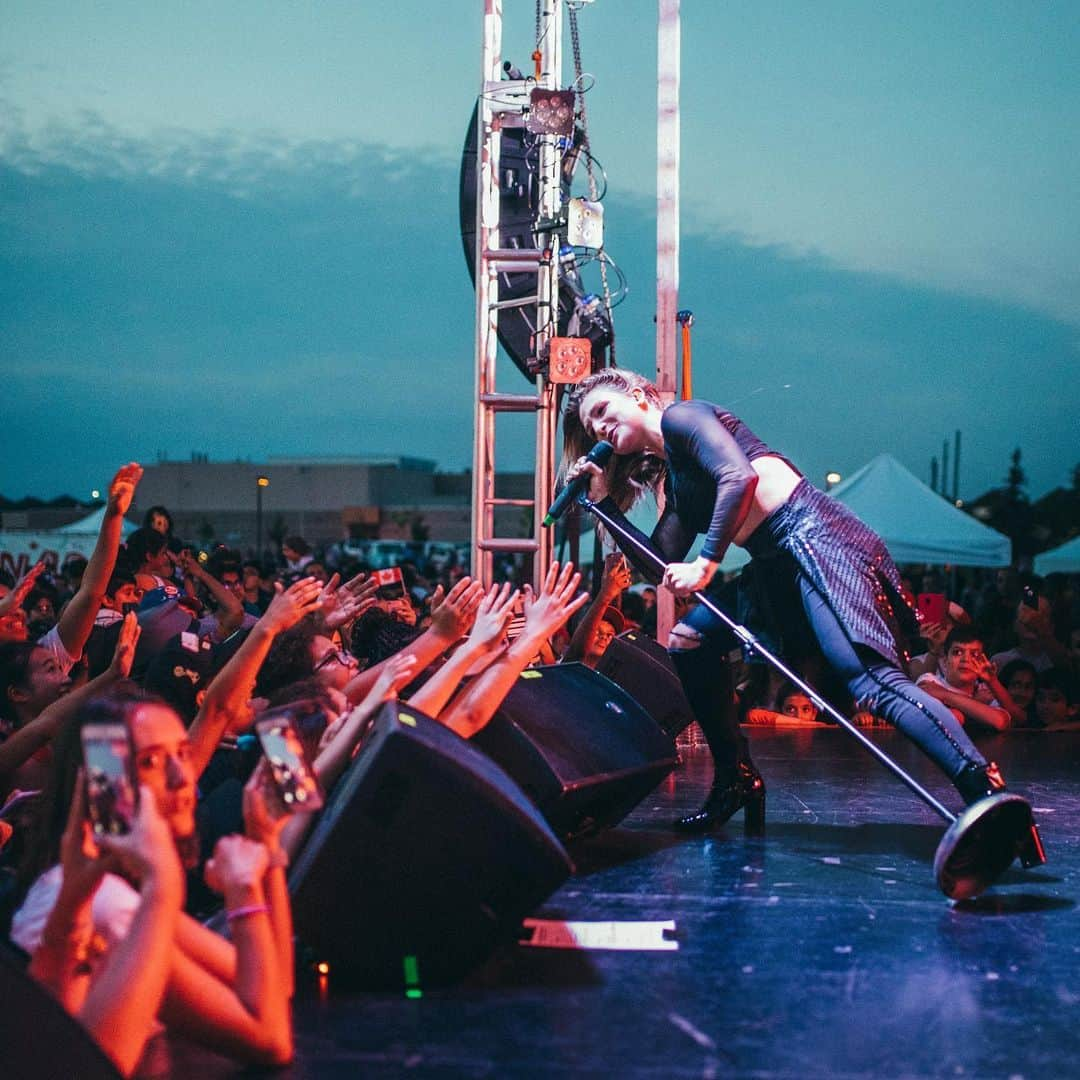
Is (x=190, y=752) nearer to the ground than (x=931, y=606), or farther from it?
farther from it

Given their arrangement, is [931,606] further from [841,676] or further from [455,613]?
[455,613]

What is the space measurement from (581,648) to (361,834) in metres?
3.38

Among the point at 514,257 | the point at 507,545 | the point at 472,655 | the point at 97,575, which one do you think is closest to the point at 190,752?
the point at 472,655

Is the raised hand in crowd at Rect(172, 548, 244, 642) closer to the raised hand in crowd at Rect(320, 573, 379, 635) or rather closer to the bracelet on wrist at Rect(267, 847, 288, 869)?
the raised hand in crowd at Rect(320, 573, 379, 635)

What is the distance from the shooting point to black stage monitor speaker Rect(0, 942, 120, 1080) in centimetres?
171

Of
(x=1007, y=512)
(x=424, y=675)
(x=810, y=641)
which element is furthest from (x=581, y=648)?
(x=1007, y=512)

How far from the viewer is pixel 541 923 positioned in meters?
2.85

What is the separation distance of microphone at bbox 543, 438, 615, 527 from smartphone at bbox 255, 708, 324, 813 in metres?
1.94

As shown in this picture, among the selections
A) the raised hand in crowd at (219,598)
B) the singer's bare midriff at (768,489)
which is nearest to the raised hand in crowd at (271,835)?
the singer's bare midriff at (768,489)

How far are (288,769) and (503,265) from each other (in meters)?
5.86

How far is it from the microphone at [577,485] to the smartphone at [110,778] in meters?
2.20

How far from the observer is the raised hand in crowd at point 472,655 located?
294 centimetres

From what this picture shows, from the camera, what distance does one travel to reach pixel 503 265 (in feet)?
24.6

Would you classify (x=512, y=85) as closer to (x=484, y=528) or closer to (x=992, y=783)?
(x=484, y=528)
